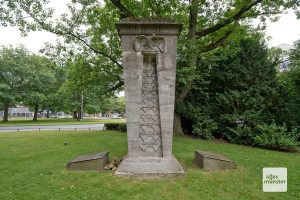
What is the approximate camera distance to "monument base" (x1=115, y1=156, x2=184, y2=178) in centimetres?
738

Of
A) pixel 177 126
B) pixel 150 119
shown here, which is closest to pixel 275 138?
pixel 177 126

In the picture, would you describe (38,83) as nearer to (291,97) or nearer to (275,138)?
(291,97)

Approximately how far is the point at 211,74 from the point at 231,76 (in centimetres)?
142

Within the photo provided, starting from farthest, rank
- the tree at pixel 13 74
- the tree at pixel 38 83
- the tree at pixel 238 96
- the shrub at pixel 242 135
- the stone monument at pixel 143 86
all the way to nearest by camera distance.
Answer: the tree at pixel 38 83 < the tree at pixel 13 74 < the tree at pixel 238 96 < the shrub at pixel 242 135 < the stone monument at pixel 143 86

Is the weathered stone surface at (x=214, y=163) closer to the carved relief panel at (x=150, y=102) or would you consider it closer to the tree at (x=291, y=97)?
the carved relief panel at (x=150, y=102)

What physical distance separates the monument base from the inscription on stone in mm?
263

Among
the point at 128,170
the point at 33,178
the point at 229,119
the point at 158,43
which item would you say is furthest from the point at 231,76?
the point at 33,178

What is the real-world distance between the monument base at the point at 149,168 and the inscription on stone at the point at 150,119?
0.86 feet

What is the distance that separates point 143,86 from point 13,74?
1605 inches

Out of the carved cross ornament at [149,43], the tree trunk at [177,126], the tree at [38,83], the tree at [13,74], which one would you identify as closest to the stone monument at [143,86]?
the carved cross ornament at [149,43]

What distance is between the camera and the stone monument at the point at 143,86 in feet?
25.8

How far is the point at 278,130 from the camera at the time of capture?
Result: 1393cm

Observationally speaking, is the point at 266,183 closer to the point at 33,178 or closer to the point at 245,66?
the point at 33,178

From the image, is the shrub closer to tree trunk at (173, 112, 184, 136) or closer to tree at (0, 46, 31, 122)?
tree trunk at (173, 112, 184, 136)
